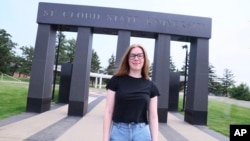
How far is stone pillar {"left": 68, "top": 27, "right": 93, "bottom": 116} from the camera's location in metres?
13.2

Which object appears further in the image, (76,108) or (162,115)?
(162,115)

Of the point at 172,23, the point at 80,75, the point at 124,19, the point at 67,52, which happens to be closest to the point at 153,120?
the point at 80,75

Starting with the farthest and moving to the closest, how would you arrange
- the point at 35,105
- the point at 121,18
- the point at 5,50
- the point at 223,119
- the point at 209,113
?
the point at 5,50 → the point at 209,113 → the point at 223,119 → the point at 121,18 → the point at 35,105

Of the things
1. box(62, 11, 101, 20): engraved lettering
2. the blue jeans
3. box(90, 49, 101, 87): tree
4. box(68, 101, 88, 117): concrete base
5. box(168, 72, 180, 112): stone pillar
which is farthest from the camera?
box(90, 49, 101, 87): tree

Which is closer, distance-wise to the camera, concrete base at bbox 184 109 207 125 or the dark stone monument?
concrete base at bbox 184 109 207 125

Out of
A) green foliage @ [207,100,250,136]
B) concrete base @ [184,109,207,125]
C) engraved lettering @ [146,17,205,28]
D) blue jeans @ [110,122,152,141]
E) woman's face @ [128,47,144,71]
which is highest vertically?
engraved lettering @ [146,17,205,28]

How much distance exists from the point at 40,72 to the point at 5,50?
40.5 m

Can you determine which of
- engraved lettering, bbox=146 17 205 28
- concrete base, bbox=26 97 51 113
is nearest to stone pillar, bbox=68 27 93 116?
concrete base, bbox=26 97 51 113

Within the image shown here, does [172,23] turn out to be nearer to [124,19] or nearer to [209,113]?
[124,19]

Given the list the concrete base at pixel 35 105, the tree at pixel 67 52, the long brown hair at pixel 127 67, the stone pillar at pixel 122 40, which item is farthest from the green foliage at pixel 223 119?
the tree at pixel 67 52

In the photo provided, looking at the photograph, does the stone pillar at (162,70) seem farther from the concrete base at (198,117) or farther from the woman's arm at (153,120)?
the woman's arm at (153,120)

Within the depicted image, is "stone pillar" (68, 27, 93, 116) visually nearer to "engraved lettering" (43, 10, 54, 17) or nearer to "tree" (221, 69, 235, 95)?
"engraved lettering" (43, 10, 54, 17)

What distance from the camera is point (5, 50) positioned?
50188mm

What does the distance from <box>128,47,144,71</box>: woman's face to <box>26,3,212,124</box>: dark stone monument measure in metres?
10.3
